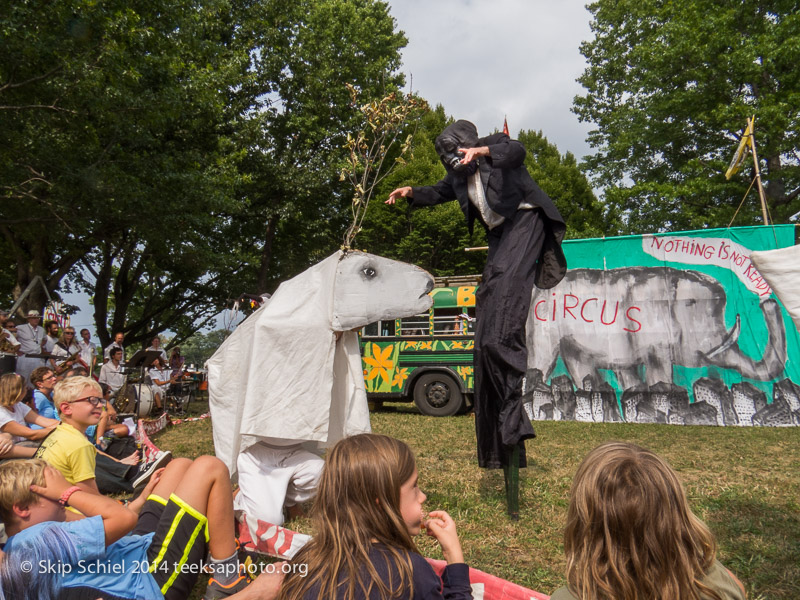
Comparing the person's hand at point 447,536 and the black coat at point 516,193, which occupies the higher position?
the black coat at point 516,193

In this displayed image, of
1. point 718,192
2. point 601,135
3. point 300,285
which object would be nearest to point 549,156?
point 601,135

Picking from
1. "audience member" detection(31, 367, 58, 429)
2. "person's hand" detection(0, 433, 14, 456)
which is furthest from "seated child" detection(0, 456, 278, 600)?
"audience member" detection(31, 367, 58, 429)

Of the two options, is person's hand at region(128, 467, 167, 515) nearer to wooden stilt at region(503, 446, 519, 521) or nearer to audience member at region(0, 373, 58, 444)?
wooden stilt at region(503, 446, 519, 521)

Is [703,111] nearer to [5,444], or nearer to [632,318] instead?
[632,318]

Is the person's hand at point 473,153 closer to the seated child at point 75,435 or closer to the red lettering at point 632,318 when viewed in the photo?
the seated child at point 75,435

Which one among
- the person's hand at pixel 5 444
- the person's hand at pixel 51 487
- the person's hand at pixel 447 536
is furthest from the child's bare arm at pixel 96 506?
the person's hand at pixel 5 444

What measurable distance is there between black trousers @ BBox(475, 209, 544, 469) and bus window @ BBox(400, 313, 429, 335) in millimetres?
7754

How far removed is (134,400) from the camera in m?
9.09

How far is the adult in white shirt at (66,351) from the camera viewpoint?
370 inches

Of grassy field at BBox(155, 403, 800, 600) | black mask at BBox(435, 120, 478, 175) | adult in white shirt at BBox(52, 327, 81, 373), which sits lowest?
grassy field at BBox(155, 403, 800, 600)

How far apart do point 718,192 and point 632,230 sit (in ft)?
8.18

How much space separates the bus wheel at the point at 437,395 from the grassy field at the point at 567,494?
9.78 ft

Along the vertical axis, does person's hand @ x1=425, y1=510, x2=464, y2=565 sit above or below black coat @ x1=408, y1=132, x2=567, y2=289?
below

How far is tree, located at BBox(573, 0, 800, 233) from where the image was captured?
1404 cm
